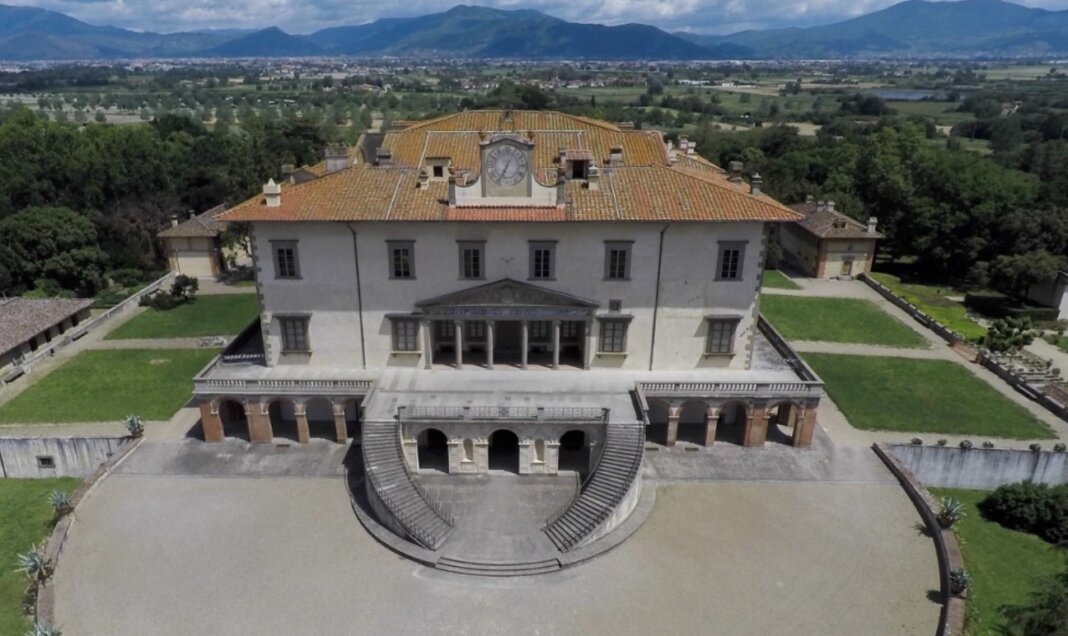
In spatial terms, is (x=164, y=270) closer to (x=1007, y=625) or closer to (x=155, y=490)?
(x=155, y=490)

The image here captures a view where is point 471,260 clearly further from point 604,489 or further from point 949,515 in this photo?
point 949,515

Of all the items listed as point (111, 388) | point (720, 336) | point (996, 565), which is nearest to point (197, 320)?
point (111, 388)

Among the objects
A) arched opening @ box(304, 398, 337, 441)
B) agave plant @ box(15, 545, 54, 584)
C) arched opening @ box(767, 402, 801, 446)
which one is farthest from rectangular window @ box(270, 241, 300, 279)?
arched opening @ box(767, 402, 801, 446)

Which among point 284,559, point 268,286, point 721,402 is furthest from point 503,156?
point 284,559

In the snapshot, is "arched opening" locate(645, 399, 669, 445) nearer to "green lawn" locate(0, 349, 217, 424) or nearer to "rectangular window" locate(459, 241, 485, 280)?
"rectangular window" locate(459, 241, 485, 280)

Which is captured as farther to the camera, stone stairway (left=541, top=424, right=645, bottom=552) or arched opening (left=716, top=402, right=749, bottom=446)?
arched opening (left=716, top=402, right=749, bottom=446)

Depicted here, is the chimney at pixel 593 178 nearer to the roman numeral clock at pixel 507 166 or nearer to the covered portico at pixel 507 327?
the roman numeral clock at pixel 507 166
